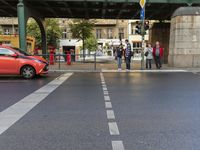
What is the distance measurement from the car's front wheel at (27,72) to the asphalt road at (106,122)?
509cm

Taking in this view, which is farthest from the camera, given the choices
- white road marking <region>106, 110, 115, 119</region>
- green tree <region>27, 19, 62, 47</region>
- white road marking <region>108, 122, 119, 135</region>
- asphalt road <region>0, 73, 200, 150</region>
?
green tree <region>27, 19, 62, 47</region>

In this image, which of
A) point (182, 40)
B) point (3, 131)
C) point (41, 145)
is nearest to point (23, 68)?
point (3, 131)

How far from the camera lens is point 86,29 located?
3519cm

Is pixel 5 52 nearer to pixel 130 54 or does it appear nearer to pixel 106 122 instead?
pixel 130 54

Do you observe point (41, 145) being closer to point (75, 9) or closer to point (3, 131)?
point (3, 131)

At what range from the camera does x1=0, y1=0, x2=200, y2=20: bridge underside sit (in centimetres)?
2111

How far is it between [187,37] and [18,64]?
12494mm

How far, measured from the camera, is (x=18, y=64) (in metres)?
14.7

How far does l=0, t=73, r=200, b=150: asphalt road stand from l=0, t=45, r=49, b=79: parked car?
5.12m

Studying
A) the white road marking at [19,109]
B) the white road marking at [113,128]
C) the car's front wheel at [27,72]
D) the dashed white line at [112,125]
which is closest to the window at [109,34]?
the car's front wheel at [27,72]

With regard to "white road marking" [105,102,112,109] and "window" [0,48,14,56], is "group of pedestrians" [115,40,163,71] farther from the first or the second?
"white road marking" [105,102,112,109]

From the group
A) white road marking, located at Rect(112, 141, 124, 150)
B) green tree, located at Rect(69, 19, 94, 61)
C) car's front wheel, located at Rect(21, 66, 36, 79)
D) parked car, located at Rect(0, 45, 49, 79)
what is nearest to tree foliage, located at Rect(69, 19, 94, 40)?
green tree, located at Rect(69, 19, 94, 61)

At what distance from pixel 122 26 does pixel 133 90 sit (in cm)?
5733

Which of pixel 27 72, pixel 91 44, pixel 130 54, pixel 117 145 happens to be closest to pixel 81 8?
pixel 130 54
